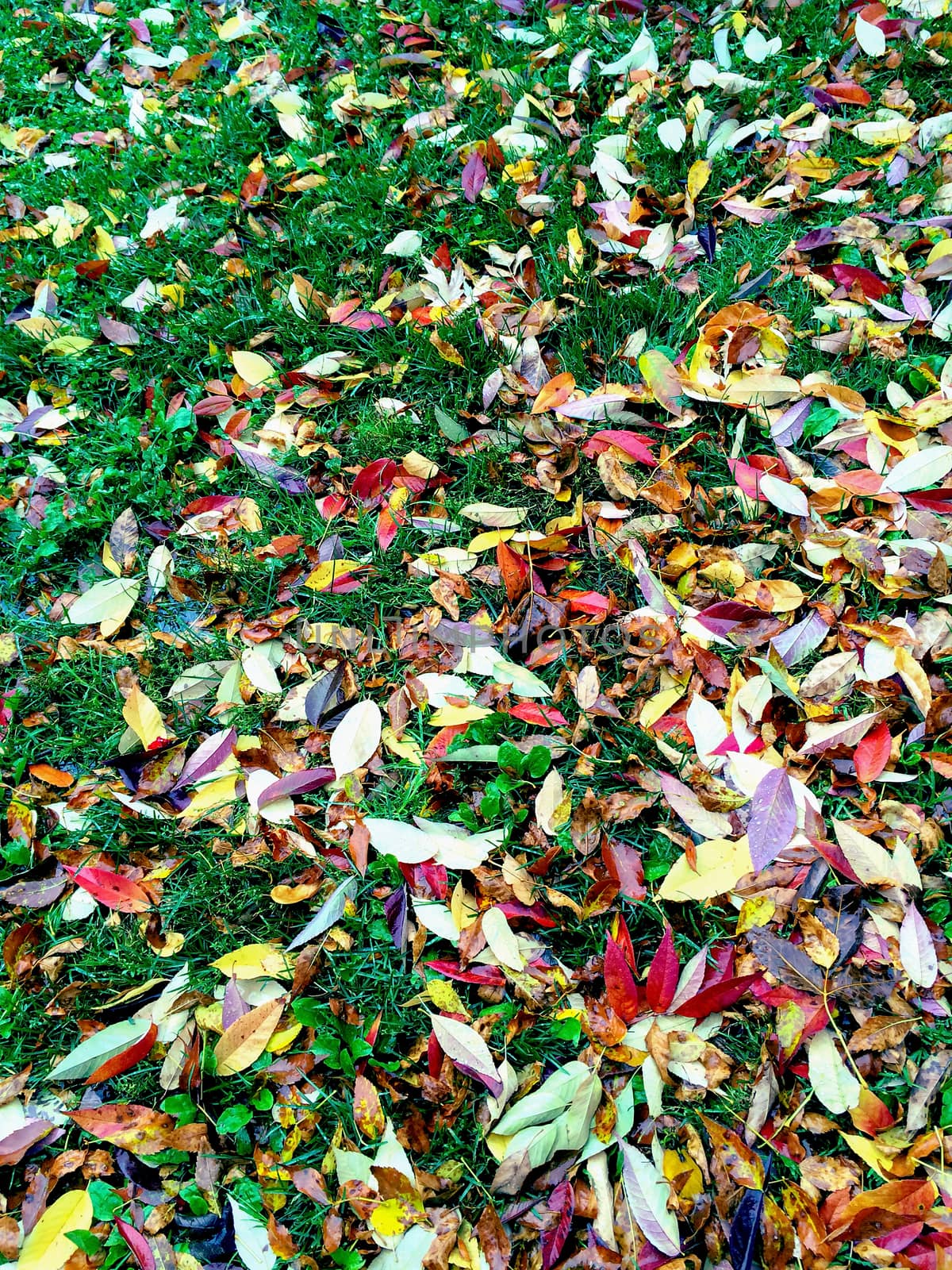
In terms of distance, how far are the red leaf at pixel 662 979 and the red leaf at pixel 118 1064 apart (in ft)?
3.17

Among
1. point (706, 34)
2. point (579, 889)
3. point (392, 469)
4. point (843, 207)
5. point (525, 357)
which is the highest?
point (706, 34)

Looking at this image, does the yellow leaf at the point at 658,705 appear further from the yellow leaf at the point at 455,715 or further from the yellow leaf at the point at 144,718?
the yellow leaf at the point at 144,718

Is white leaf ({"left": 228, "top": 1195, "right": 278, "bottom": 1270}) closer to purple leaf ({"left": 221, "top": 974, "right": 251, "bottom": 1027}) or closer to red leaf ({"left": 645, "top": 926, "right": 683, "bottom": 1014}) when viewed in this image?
purple leaf ({"left": 221, "top": 974, "right": 251, "bottom": 1027})

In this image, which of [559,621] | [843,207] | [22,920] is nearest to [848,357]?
[843,207]

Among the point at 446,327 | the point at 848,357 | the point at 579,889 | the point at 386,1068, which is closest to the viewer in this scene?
the point at 386,1068

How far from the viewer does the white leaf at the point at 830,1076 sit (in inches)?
56.6

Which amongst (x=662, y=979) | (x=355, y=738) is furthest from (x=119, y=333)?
(x=662, y=979)

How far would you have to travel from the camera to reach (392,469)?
7.46ft

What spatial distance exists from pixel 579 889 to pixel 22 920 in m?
1.19

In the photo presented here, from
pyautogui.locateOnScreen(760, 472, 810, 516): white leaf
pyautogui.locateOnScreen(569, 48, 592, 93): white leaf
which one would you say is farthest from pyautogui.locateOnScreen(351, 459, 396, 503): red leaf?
pyautogui.locateOnScreen(569, 48, 592, 93): white leaf

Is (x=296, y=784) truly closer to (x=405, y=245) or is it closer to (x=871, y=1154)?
(x=871, y=1154)

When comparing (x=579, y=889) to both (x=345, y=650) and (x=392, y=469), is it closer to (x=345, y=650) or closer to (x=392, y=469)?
(x=345, y=650)

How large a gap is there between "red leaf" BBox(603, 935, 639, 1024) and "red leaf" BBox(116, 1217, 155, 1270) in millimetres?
902

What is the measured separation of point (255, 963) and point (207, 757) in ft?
1.60
